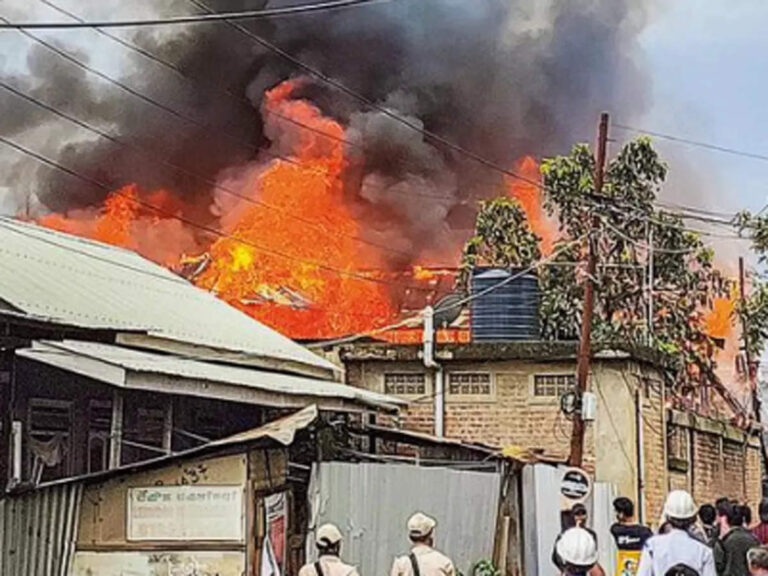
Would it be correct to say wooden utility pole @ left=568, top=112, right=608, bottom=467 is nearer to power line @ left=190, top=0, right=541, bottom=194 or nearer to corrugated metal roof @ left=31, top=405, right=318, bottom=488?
corrugated metal roof @ left=31, top=405, right=318, bottom=488

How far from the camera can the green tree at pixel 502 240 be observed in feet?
101

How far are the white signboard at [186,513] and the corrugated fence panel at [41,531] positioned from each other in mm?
515

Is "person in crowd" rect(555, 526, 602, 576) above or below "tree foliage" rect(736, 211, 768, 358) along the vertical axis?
below

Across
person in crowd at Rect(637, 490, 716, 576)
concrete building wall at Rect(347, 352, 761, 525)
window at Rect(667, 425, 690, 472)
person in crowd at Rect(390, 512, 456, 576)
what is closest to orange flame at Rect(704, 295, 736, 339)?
window at Rect(667, 425, 690, 472)

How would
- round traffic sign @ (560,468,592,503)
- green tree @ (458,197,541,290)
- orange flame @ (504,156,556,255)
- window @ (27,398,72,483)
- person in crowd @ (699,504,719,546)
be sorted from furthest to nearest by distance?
orange flame @ (504,156,556,255) < green tree @ (458,197,541,290) < round traffic sign @ (560,468,592,503) < window @ (27,398,72,483) < person in crowd @ (699,504,719,546)

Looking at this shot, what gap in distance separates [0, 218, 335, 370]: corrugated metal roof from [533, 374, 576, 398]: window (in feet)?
10.1

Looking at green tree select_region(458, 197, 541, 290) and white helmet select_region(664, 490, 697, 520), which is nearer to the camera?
white helmet select_region(664, 490, 697, 520)

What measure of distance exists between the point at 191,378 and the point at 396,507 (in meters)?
2.55

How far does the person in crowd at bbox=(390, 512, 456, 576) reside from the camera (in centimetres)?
982

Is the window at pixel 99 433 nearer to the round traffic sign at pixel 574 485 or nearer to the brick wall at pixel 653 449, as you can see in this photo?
the round traffic sign at pixel 574 485

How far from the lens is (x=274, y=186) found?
3669 centimetres

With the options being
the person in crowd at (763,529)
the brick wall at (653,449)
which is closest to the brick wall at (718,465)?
the brick wall at (653,449)

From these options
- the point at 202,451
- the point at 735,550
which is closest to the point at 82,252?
the point at 202,451

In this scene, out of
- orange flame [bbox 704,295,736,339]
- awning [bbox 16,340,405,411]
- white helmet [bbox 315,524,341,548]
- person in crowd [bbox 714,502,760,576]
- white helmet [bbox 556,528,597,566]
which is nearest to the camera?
white helmet [bbox 556,528,597,566]
